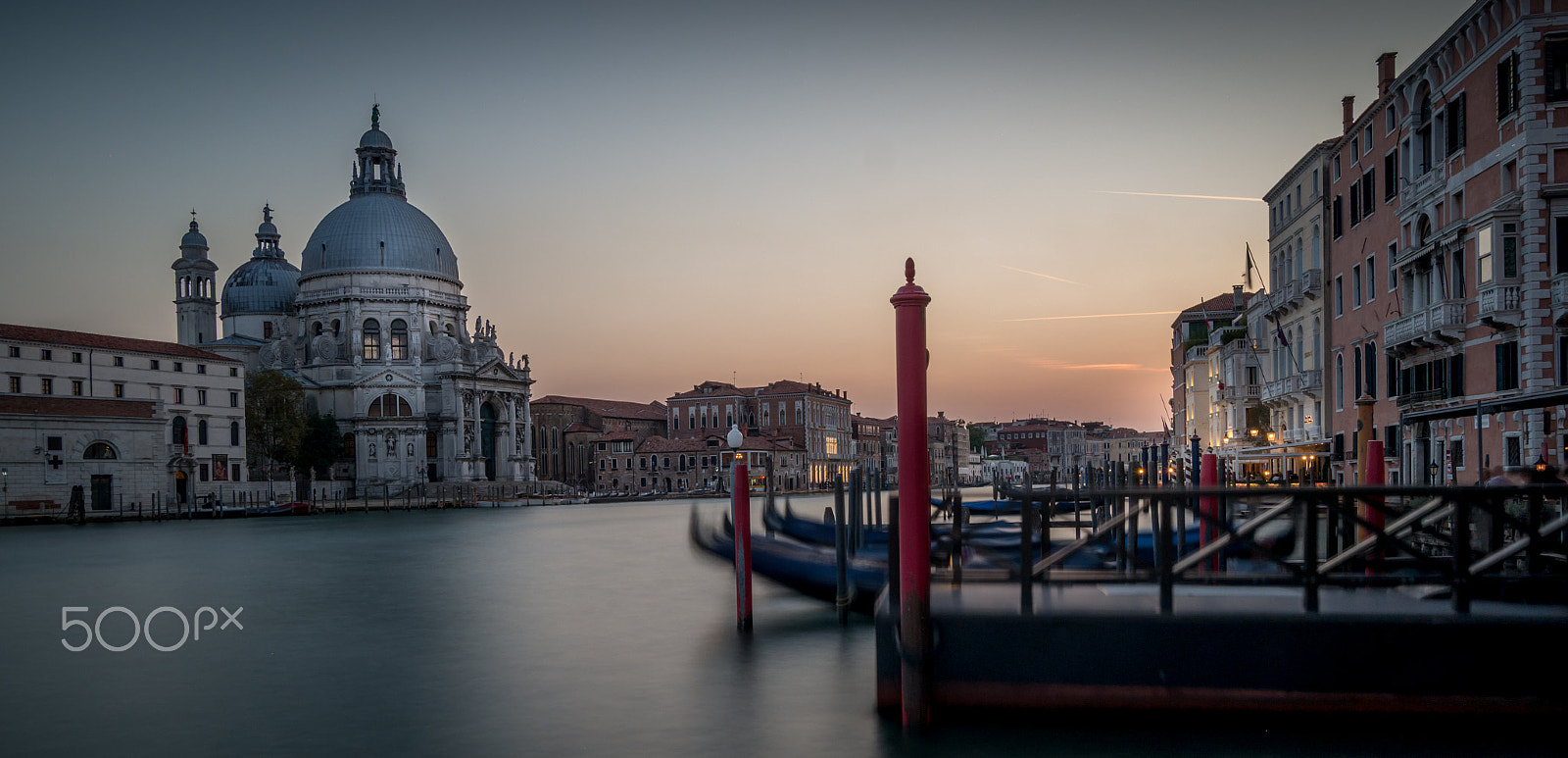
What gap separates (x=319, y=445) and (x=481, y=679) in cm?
5466

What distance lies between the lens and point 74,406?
39.4m

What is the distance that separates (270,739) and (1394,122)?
19.5 meters

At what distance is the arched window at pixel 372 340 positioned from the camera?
2542 inches

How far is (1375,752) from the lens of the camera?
590cm

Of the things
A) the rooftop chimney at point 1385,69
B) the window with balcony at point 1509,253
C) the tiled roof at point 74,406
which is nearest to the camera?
the window with balcony at point 1509,253

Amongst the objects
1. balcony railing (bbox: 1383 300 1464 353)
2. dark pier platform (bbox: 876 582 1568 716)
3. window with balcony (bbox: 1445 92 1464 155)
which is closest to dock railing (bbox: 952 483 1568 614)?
dark pier platform (bbox: 876 582 1568 716)

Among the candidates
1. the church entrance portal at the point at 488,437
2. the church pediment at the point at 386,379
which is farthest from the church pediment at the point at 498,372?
the church pediment at the point at 386,379

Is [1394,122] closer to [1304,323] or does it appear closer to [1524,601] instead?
[1304,323]

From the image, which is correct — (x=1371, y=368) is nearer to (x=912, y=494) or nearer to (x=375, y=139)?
(x=912, y=494)

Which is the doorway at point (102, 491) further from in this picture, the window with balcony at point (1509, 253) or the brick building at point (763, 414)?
the brick building at point (763, 414)

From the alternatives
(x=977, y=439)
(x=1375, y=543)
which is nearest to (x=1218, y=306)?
(x=1375, y=543)

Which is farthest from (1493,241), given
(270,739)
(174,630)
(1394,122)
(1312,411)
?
(174,630)

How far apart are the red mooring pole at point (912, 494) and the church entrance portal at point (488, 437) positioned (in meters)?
63.1

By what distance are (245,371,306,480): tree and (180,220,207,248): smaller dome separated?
57.5ft
